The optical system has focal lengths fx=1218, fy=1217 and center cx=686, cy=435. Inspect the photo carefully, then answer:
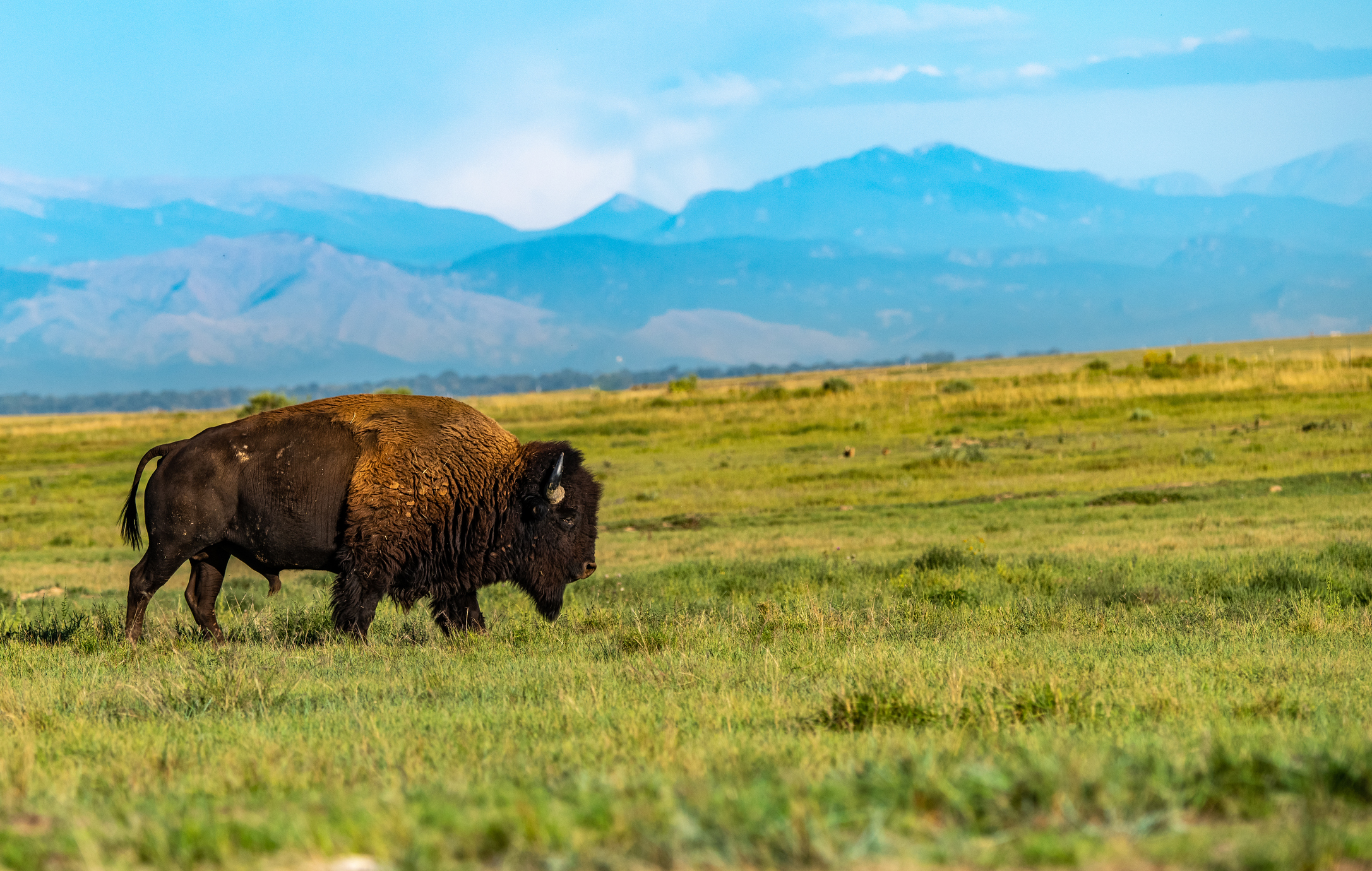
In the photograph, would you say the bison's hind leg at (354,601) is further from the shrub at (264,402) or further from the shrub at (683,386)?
the shrub at (683,386)

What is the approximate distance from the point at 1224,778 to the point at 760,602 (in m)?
7.39

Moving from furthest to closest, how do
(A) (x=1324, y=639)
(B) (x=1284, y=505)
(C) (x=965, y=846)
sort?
1. (B) (x=1284, y=505)
2. (A) (x=1324, y=639)
3. (C) (x=965, y=846)

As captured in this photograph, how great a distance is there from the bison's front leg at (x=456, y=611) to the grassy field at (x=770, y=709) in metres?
0.22

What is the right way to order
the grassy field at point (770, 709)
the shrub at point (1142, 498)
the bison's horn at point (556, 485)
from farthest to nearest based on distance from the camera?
the shrub at point (1142, 498) → the bison's horn at point (556, 485) → the grassy field at point (770, 709)

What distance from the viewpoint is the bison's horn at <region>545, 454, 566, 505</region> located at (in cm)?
1036

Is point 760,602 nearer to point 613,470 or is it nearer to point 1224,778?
point 1224,778

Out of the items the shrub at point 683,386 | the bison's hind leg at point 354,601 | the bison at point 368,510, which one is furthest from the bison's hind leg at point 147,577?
the shrub at point 683,386

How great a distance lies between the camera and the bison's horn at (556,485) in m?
10.4

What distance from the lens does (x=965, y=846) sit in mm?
3428

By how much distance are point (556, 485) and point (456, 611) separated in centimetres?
141

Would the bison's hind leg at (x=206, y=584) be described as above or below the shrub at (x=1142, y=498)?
above

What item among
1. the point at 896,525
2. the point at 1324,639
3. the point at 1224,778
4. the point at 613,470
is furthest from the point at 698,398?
the point at 1224,778

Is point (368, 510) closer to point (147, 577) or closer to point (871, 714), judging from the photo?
point (147, 577)

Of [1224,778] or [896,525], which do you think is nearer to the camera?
[1224,778]
